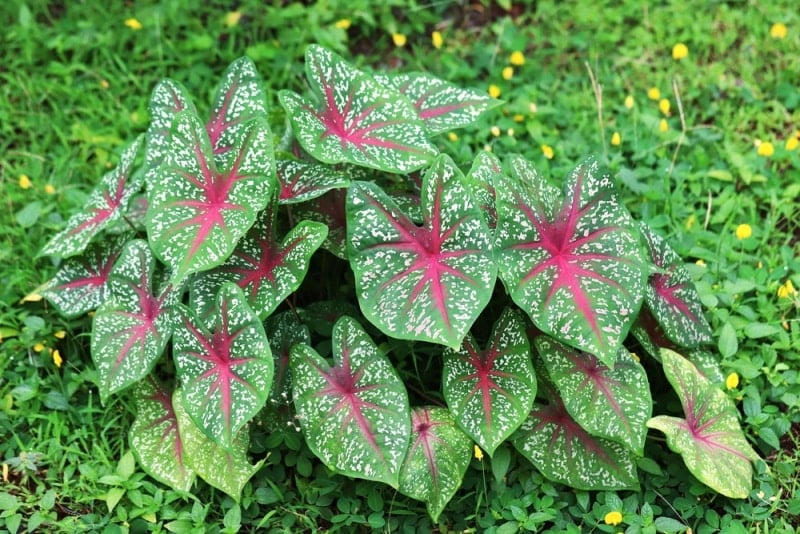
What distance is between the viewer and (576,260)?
2.25m

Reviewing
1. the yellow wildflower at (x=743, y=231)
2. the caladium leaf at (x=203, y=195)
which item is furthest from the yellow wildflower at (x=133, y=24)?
the yellow wildflower at (x=743, y=231)

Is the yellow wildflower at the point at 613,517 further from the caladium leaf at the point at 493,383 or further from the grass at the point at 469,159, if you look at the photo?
the caladium leaf at the point at 493,383

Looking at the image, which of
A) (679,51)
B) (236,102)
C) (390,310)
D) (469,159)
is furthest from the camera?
(679,51)

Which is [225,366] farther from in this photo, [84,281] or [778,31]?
[778,31]

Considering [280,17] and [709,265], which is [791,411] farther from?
[280,17]

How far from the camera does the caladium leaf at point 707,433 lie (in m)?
2.31

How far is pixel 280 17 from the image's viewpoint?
3.74 m

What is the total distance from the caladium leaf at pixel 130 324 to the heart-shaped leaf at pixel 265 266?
13 cm

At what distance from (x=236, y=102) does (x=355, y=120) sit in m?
0.39

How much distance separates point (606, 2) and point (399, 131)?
185 cm

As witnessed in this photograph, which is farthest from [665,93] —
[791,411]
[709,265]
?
[791,411]

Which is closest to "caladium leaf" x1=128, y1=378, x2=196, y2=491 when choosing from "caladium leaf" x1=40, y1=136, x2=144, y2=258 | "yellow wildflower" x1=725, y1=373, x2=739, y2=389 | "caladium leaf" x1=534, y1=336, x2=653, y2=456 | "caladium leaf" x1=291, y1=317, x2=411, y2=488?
"caladium leaf" x1=291, y1=317, x2=411, y2=488

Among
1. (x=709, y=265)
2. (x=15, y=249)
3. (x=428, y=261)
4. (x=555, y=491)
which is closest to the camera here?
(x=428, y=261)

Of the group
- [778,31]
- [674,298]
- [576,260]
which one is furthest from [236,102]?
[778,31]
